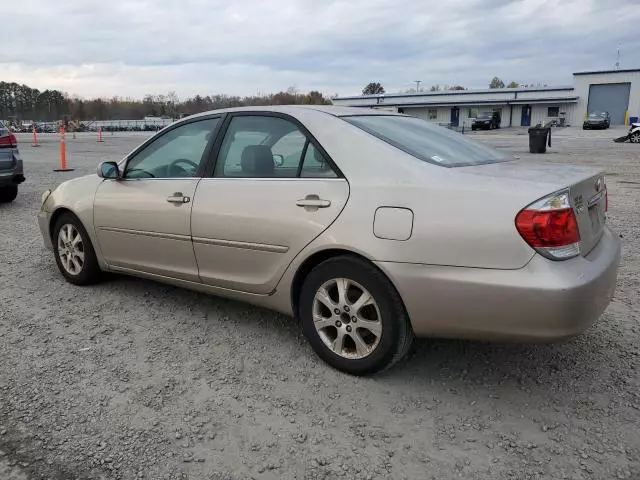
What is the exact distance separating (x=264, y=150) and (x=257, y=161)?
8cm

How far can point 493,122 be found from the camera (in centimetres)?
5300

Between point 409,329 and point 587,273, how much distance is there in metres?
0.92

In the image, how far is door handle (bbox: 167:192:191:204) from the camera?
3717 millimetres

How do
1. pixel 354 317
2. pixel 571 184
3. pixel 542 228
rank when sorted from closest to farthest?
pixel 542 228
pixel 571 184
pixel 354 317

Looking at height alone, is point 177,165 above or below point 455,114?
below

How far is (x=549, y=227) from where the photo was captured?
251cm

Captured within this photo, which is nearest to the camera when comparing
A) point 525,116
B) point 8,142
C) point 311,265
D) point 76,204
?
point 311,265

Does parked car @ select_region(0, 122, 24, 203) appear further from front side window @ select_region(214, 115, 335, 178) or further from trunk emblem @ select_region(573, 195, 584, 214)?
trunk emblem @ select_region(573, 195, 584, 214)

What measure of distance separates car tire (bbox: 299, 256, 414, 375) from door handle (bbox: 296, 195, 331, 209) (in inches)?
12.3

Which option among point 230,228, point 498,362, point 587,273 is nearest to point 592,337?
point 498,362

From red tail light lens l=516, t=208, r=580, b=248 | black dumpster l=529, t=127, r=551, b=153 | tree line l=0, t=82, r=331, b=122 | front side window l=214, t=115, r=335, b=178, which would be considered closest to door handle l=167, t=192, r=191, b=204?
front side window l=214, t=115, r=335, b=178

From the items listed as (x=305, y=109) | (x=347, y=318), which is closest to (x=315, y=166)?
(x=305, y=109)

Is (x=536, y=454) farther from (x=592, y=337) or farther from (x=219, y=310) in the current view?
(x=219, y=310)

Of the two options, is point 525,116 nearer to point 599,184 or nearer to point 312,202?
point 599,184
